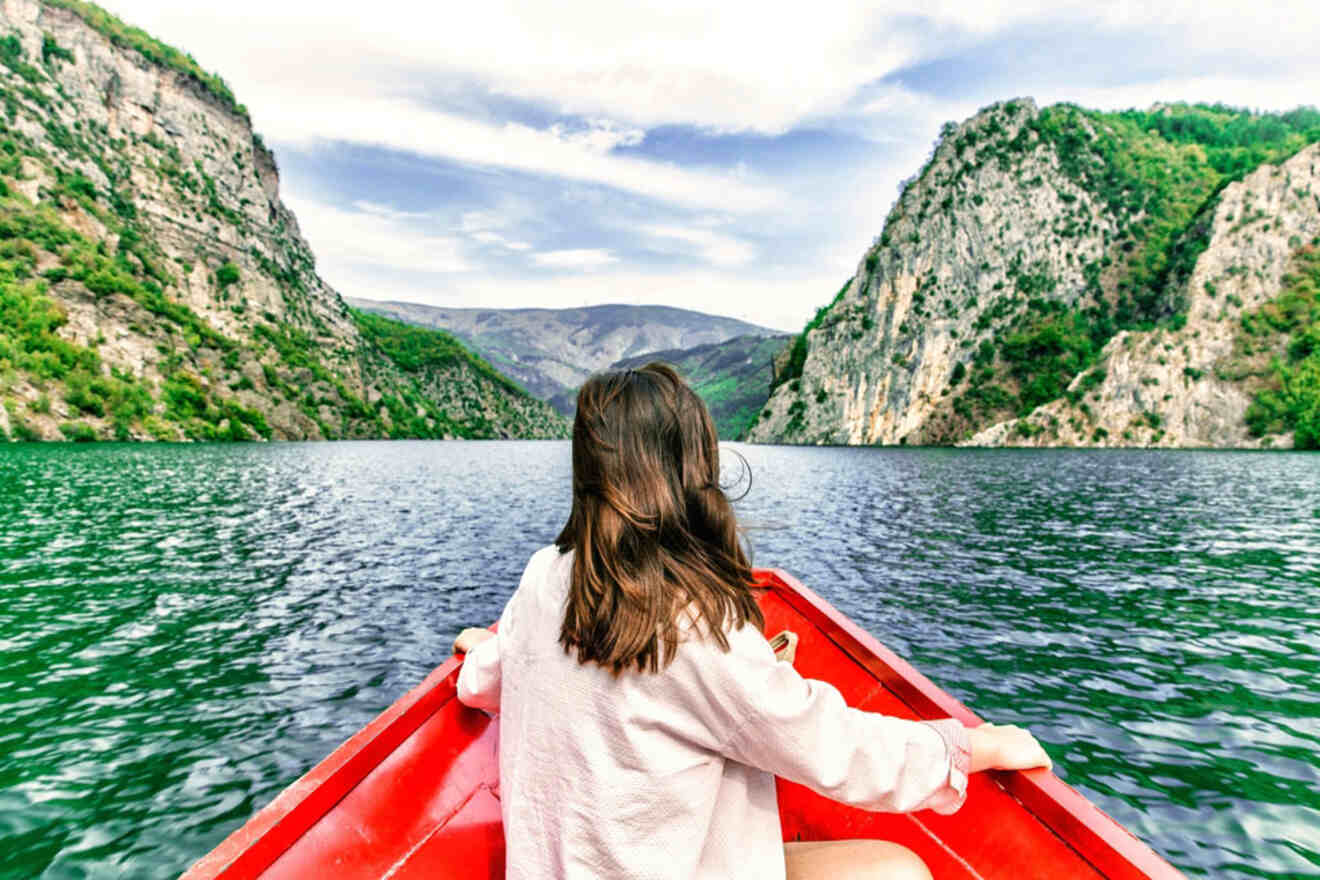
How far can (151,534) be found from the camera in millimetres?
16969

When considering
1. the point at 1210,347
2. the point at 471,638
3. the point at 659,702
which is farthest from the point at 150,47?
the point at 1210,347

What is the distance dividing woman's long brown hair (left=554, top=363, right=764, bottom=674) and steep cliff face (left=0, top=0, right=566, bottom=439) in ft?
222

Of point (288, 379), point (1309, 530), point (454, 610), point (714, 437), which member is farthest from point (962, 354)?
point (714, 437)

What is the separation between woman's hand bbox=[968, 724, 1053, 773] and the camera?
2.19 meters

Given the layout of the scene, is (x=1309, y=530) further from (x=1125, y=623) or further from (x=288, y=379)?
(x=288, y=379)

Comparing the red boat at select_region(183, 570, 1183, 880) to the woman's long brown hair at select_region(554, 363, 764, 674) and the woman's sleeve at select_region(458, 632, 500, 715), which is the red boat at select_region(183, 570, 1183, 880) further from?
the woman's long brown hair at select_region(554, 363, 764, 674)

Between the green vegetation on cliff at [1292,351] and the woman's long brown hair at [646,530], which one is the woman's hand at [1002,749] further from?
the green vegetation on cliff at [1292,351]

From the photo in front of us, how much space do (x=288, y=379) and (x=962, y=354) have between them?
101229mm

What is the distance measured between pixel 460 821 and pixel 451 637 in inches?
299

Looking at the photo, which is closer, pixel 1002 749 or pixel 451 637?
pixel 1002 749

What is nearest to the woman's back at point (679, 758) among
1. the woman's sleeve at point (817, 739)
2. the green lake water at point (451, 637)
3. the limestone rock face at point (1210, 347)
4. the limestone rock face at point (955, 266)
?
the woman's sleeve at point (817, 739)

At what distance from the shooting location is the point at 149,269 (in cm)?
8162

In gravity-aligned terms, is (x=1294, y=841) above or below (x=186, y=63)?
below

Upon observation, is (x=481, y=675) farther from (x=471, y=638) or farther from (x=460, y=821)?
(x=460, y=821)
